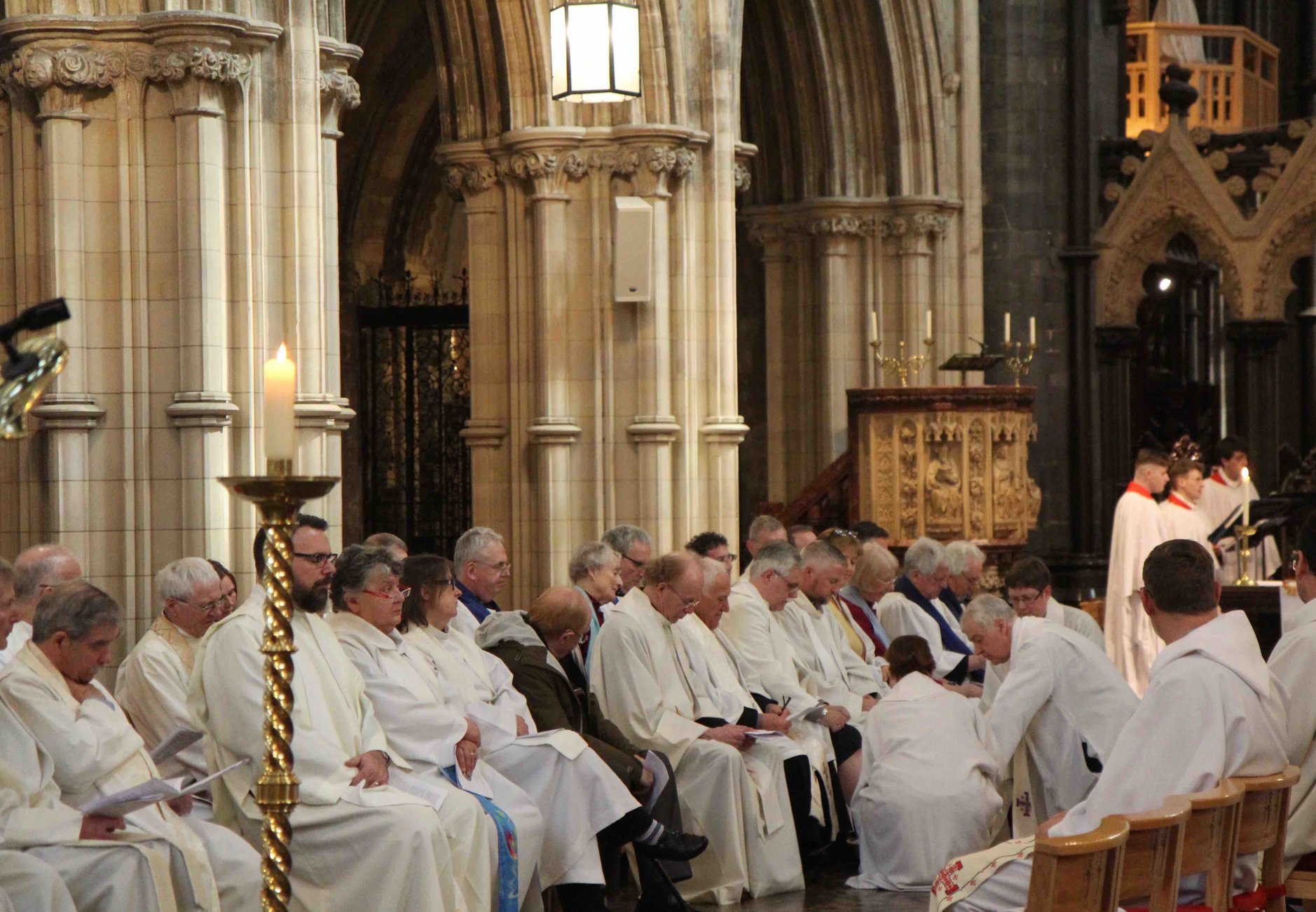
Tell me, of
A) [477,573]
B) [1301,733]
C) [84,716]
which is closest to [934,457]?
[477,573]

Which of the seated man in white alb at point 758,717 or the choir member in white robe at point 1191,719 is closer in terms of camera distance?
the choir member in white robe at point 1191,719

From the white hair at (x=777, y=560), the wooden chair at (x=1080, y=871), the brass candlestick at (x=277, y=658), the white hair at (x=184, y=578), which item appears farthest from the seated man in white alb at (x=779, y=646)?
the brass candlestick at (x=277, y=658)

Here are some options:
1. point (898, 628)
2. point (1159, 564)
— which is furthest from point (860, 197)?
point (1159, 564)

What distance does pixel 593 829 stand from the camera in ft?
21.9

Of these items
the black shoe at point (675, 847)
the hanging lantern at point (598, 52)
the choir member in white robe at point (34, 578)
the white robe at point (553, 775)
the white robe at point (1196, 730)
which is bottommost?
the black shoe at point (675, 847)

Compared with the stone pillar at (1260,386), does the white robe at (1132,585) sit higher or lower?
lower

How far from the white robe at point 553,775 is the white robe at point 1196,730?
2132 mm

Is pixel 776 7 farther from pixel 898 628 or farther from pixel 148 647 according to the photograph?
pixel 148 647

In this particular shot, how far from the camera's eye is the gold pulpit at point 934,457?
1345cm

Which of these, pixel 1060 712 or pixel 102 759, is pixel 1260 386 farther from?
pixel 102 759

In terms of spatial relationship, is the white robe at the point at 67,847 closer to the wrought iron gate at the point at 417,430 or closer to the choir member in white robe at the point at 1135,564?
the choir member in white robe at the point at 1135,564

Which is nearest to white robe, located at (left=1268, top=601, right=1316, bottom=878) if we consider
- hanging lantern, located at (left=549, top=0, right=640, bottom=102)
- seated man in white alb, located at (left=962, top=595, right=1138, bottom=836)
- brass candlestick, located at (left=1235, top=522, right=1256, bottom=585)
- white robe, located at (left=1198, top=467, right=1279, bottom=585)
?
seated man in white alb, located at (left=962, top=595, right=1138, bottom=836)

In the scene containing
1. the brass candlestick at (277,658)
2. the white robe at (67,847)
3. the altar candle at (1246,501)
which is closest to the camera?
the brass candlestick at (277,658)

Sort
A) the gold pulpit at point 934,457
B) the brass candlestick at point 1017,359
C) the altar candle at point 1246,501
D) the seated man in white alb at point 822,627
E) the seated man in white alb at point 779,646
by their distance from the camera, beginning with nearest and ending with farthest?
the seated man in white alb at point 779,646 < the seated man in white alb at point 822,627 < the altar candle at point 1246,501 < the gold pulpit at point 934,457 < the brass candlestick at point 1017,359
